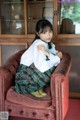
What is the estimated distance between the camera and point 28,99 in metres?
2.12

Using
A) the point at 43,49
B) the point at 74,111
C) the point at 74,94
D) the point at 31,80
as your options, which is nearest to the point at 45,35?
the point at 43,49

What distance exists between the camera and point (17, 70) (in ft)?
7.96

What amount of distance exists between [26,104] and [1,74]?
0.37 metres

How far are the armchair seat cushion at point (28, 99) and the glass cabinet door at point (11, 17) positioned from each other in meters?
1.28

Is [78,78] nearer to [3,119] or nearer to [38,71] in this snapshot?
[38,71]

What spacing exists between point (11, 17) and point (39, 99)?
5.31 feet

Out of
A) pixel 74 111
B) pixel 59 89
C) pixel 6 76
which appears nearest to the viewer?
pixel 59 89

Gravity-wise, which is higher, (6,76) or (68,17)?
(68,17)

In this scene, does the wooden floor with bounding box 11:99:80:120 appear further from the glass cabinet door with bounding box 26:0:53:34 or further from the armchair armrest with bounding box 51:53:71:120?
the glass cabinet door with bounding box 26:0:53:34

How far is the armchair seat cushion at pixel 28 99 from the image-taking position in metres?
2.08

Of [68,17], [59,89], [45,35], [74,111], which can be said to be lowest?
[74,111]

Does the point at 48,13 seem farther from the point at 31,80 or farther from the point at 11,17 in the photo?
the point at 31,80

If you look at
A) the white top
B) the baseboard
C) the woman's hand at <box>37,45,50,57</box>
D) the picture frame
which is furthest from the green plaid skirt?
the picture frame

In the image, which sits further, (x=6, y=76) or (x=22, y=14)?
(x=22, y=14)
